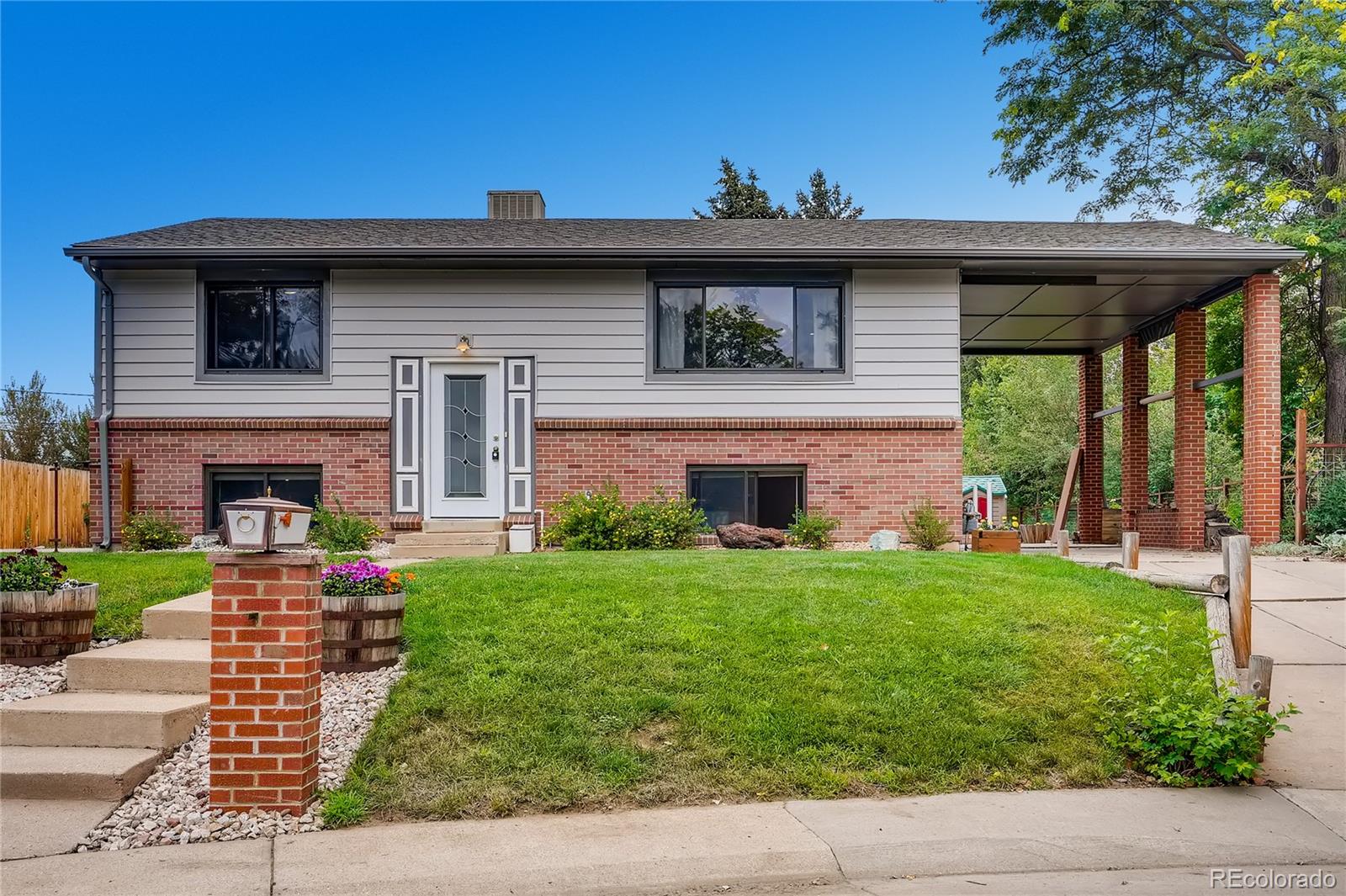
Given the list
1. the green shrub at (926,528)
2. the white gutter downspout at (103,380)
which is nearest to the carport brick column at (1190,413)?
the green shrub at (926,528)

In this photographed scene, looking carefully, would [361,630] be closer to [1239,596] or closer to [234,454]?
[1239,596]

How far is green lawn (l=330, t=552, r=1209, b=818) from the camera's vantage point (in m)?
4.65

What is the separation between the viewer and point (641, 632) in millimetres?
6113

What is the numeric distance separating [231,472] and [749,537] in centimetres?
699

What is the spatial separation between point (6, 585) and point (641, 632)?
14.2 feet

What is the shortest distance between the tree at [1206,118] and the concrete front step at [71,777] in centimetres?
1856

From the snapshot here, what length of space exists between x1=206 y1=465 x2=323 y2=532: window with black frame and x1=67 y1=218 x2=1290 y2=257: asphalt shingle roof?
2913 mm

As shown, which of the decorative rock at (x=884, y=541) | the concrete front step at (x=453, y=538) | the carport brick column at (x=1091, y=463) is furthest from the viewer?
the carport brick column at (x=1091, y=463)

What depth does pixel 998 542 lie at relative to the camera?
37.5ft

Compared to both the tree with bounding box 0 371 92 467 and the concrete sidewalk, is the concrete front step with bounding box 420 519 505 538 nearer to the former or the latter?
the concrete sidewalk

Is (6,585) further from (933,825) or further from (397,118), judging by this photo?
(397,118)

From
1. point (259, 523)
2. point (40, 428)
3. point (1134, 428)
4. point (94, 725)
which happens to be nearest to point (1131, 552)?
point (259, 523)

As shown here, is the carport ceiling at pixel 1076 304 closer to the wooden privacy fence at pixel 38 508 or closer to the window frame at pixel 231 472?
the window frame at pixel 231 472

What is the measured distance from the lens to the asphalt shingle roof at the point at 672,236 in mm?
11789
